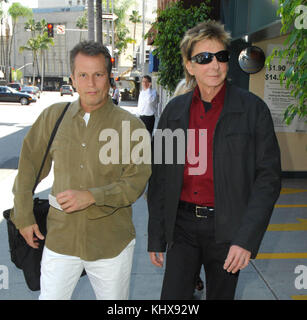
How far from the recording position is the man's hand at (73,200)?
215 centimetres

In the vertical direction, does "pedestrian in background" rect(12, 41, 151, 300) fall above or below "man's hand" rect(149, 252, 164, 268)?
above

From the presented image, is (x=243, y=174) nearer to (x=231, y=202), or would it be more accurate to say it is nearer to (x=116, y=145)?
(x=231, y=202)

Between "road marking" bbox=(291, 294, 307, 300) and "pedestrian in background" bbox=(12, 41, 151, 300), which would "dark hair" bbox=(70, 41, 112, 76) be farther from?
"road marking" bbox=(291, 294, 307, 300)

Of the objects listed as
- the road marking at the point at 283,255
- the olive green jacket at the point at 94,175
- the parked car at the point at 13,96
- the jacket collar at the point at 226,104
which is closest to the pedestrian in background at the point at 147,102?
the road marking at the point at 283,255

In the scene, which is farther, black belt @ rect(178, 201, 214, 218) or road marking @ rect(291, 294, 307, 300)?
road marking @ rect(291, 294, 307, 300)

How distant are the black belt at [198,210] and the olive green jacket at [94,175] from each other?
11.0 inches

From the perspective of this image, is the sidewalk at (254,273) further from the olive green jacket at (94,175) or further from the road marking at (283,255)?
the olive green jacket at (94,175)

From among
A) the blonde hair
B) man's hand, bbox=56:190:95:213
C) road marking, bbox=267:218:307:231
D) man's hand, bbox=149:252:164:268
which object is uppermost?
the blonde hair

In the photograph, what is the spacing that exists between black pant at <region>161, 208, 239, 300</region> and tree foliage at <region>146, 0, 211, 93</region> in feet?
22.6

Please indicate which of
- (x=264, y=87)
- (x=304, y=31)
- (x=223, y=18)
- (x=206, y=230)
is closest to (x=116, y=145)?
(x=206, y=230)

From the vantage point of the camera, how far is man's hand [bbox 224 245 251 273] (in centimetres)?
226

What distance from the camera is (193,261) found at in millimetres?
2537

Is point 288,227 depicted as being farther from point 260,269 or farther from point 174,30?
point 174,30

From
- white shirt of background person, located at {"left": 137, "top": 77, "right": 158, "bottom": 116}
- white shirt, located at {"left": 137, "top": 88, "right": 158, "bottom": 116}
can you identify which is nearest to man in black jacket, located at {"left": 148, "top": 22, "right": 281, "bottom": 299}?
white shirt of background person, located at {"left": 137, "top": 77, "right": 158, "bottom": 116}
